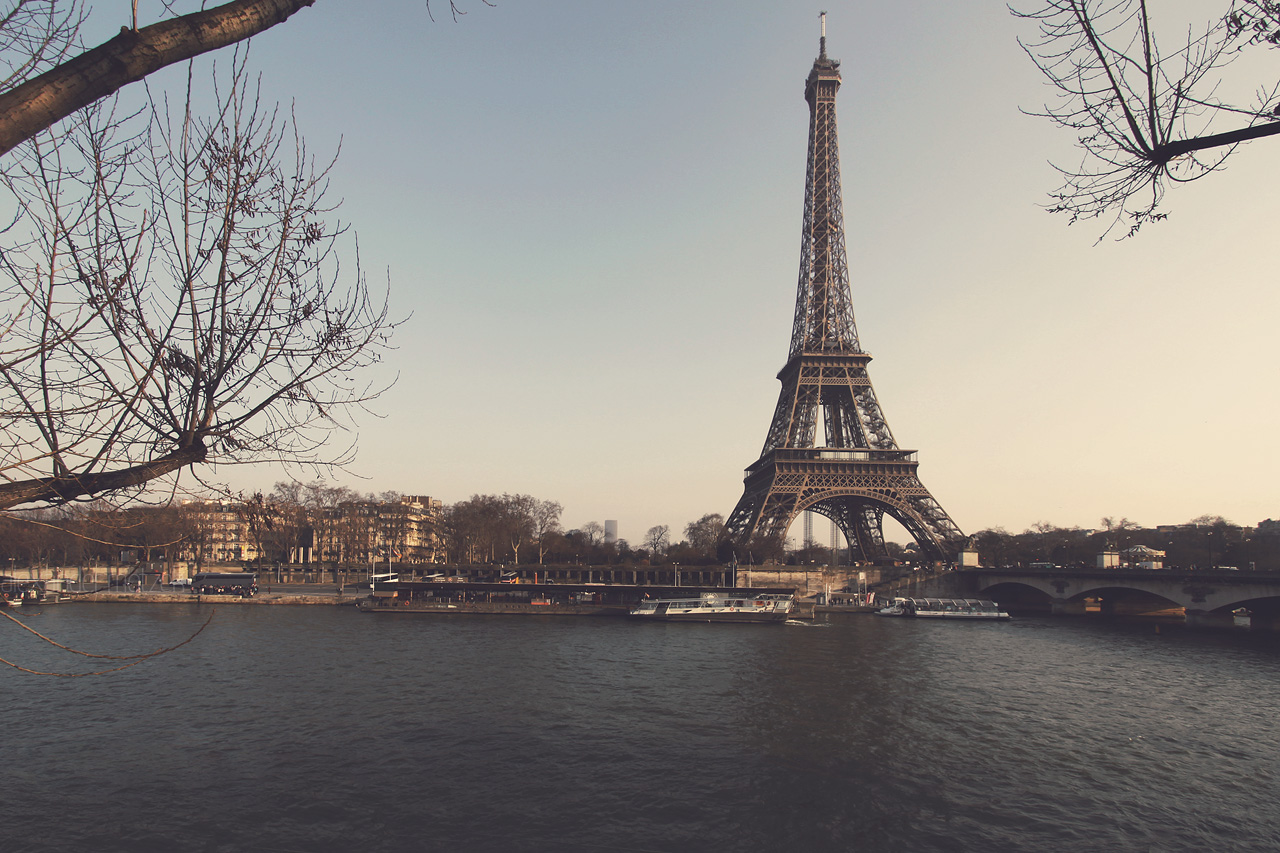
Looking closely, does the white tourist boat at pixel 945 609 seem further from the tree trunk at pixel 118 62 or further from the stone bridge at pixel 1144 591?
the tree trunk at pixel 118 62

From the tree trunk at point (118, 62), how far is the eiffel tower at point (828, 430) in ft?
209

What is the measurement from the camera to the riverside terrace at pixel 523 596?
190ft

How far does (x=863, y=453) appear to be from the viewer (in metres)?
68.1

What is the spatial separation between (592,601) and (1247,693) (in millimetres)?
45100

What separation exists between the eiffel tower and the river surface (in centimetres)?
2968

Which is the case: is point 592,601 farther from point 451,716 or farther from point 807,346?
point 451,716

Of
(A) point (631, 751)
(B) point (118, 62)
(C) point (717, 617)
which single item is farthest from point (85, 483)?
(C) point (717, 617)

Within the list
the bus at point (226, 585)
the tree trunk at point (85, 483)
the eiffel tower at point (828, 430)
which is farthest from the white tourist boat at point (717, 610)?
the tree trunk at point (85, 483)

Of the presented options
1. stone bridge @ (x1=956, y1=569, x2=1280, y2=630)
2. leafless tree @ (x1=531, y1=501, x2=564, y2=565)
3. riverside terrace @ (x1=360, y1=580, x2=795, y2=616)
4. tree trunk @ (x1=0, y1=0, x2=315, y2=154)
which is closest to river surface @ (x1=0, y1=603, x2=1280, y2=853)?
tree trunk @ (x1=0, y1=0, x2=315, y2=154)

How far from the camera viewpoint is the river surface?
1495 centimetres

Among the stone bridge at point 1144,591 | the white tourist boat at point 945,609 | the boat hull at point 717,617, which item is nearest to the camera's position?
the stone bridge at point 1144,591

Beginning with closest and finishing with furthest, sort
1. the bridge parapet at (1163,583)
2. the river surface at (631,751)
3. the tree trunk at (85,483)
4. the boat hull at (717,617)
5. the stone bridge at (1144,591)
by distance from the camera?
the tree trunk at (85,483), the river surface at (631,751), the bridge parapet at (1163,583), the stone bridge at (1144,591), the boat hull at (717,617)

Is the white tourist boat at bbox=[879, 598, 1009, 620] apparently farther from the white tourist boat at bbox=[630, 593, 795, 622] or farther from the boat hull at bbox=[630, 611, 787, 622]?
the boat hull at bbox=[630, 611, 787, 622]

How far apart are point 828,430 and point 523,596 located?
39.2 m
